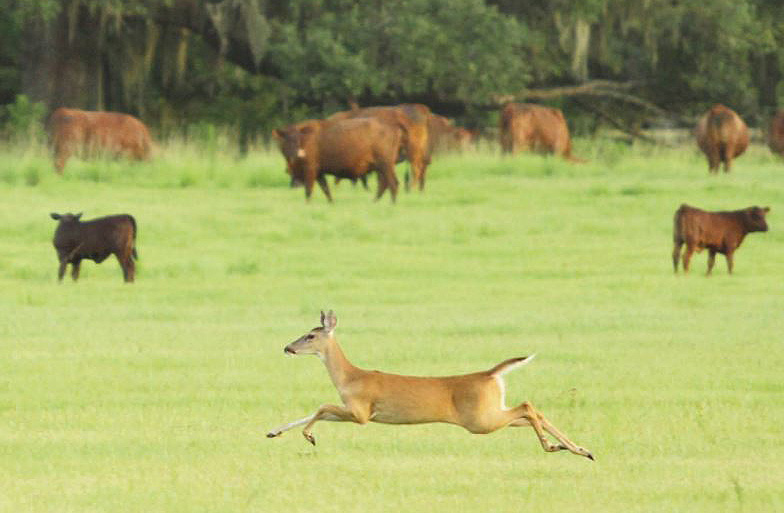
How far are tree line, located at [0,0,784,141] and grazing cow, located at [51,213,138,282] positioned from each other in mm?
15423

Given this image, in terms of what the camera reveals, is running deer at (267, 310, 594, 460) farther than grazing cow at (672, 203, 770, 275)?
No

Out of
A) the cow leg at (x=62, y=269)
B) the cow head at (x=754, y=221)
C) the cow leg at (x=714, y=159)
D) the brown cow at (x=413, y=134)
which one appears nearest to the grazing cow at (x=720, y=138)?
the cow leg at (x=714, y=159)

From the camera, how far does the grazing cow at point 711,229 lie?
17.8 m

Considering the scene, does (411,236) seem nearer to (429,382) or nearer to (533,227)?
(533,227)

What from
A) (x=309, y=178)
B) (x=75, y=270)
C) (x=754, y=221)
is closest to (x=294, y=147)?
(x=309, y=178)

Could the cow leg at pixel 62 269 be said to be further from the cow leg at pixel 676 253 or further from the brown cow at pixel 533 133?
the brown cow at pixel 533 133

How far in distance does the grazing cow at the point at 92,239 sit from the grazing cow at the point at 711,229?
521cm

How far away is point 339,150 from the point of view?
1043 inches

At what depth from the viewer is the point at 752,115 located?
138 ft

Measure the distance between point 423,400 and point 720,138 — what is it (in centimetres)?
2465

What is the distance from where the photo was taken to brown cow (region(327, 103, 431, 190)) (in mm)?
27328

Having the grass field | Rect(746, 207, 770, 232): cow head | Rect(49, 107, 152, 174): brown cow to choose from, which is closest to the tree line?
Rect(49, 107, 152, 174): brown cow

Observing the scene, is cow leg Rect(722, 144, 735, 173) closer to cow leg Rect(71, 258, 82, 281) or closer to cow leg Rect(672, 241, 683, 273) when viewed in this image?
cow leg Rect(672, 241, 683, 273)

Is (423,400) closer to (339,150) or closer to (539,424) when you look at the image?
(539,424)
